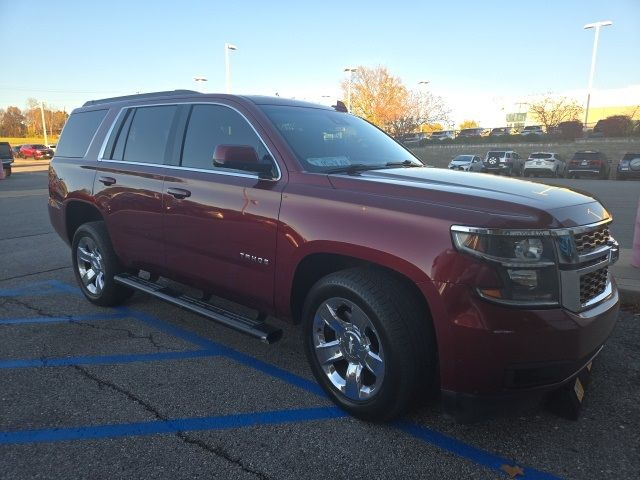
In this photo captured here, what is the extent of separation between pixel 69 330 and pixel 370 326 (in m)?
2.96

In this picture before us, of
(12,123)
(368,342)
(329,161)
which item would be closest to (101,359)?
(368,342)

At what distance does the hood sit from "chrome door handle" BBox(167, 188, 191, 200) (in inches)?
49.9

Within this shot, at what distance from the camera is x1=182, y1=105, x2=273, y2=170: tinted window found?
11.4 ft

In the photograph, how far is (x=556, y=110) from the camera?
50719 mm

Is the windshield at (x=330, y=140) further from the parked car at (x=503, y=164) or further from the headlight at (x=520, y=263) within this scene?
the parked car at (x=503, y=164)

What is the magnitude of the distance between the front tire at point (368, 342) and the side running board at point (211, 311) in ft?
0.95

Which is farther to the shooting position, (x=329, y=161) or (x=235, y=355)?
(x=235, y=355)

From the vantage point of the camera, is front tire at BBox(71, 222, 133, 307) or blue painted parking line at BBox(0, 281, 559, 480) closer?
blue painted parking line at BBox(0, 281, 559, 480)

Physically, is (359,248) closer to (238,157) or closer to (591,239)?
(238,157)

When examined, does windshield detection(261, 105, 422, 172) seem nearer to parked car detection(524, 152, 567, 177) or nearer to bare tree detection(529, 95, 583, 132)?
parked car detection(524, 152, 567, 177)

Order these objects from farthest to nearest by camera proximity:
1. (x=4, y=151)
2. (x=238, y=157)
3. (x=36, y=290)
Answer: (x=4, y=151) → (x=36, y=290) → (x=238, y=157)

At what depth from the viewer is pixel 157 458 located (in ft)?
8.27

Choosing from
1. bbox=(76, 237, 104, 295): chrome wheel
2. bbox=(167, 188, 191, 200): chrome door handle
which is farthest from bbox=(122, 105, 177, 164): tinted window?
bbox=(76, 237, 104, 295): chrome wheel

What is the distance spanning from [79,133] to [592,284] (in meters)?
4.97
